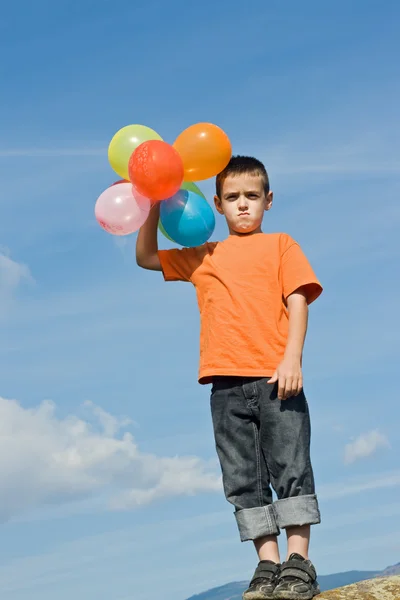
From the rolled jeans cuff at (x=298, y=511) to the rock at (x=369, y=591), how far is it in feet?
1.45

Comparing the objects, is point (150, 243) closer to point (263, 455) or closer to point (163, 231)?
point (163, 231)

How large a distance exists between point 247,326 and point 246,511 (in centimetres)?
119

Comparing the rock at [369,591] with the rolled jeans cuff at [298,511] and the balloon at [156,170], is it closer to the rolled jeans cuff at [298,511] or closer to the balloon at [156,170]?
the rolled jeans cuff at [298,511]

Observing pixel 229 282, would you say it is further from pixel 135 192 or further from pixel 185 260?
pixel 135 192

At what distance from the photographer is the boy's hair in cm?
512

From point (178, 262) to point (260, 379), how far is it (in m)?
1.06

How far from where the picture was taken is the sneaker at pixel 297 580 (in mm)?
4383

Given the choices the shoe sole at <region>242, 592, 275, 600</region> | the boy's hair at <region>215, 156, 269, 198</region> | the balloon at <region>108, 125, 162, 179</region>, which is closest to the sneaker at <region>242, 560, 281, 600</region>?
the shoe sole at <region>242, 592, 275, 600</region>

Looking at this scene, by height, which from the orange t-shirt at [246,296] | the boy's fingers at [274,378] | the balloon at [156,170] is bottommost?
the boy's fingers at [274,378]

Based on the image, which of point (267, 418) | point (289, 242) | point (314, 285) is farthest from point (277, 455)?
point (289, 242)

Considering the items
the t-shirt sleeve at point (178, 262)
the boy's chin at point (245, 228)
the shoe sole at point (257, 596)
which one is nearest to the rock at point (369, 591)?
the shoe sole at point (257, 596)

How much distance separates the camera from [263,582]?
14.8 ft

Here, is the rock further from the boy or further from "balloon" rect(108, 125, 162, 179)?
"balloon" rect(108, 125, 162, 179)

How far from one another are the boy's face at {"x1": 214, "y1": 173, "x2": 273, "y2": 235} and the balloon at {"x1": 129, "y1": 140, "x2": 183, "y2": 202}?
36 centimetres
